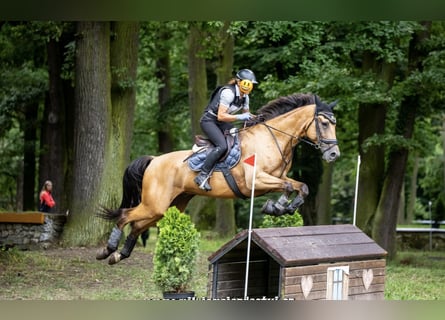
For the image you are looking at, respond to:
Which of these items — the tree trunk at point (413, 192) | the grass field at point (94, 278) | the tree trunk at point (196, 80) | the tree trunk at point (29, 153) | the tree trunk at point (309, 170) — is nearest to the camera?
the grass field at point (94, 278)

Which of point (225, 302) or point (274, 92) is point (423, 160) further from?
point (225, 302)

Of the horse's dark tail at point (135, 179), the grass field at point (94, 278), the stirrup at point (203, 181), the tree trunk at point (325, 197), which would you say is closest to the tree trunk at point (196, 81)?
the tree trunk at point (325, 197)

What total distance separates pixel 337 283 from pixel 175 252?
5.55ft

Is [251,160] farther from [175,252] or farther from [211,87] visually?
[211,87]

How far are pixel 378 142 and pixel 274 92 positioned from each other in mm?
2162

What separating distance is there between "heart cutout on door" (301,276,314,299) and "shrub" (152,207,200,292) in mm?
1288

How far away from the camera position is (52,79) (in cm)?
1967

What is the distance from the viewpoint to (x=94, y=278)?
12.4 meters

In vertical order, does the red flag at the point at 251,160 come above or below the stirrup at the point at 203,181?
above

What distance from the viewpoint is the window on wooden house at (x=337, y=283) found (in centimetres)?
909

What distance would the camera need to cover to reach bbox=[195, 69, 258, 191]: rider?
394 inches

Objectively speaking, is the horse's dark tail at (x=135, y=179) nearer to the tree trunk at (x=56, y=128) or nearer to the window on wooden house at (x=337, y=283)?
the window on wooden house at (x=337, y=283)

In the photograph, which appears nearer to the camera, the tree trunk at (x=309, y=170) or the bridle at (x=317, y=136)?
the bridle at (x=317, y=136)

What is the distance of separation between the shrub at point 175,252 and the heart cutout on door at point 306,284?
4.23ft
